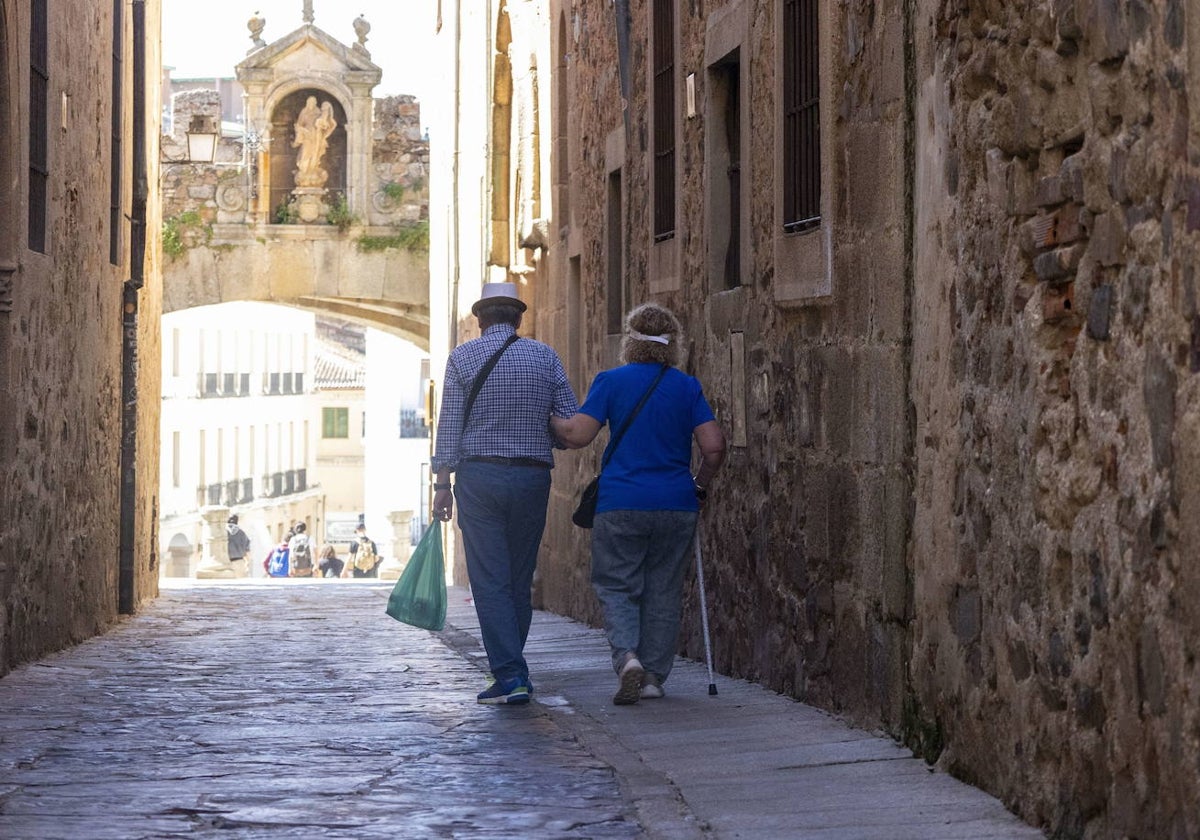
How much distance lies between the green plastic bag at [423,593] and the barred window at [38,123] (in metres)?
3.08

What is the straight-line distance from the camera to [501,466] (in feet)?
24.9

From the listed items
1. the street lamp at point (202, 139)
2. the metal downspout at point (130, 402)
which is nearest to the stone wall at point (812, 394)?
the metal downspout at point (130, 402)

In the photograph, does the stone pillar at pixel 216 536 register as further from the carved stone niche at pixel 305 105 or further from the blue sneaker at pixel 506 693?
the blue sneaker at pixel 506 693

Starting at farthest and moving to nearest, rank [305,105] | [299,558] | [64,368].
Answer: [299,558]
[305,105]
[64,368]

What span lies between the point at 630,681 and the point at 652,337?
125 cm

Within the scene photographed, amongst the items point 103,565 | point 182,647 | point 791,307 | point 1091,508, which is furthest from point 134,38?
point 1091,508

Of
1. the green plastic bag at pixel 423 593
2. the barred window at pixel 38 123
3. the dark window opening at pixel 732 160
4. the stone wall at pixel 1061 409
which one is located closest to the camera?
the stone wall at pixel 1061 409

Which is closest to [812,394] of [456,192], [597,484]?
[597,484]

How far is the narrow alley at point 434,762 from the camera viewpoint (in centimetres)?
503

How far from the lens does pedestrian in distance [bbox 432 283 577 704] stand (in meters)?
7.53

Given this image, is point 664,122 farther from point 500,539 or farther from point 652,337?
point 500,539

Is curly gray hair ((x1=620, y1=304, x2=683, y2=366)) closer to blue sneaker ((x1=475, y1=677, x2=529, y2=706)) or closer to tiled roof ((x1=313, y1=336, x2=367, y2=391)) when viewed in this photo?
blue sneaker ((x1=475, y1=677, x2=529, y2=706))

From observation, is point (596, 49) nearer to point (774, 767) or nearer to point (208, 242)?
point (774, 767)

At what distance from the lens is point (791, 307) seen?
7.55 m
